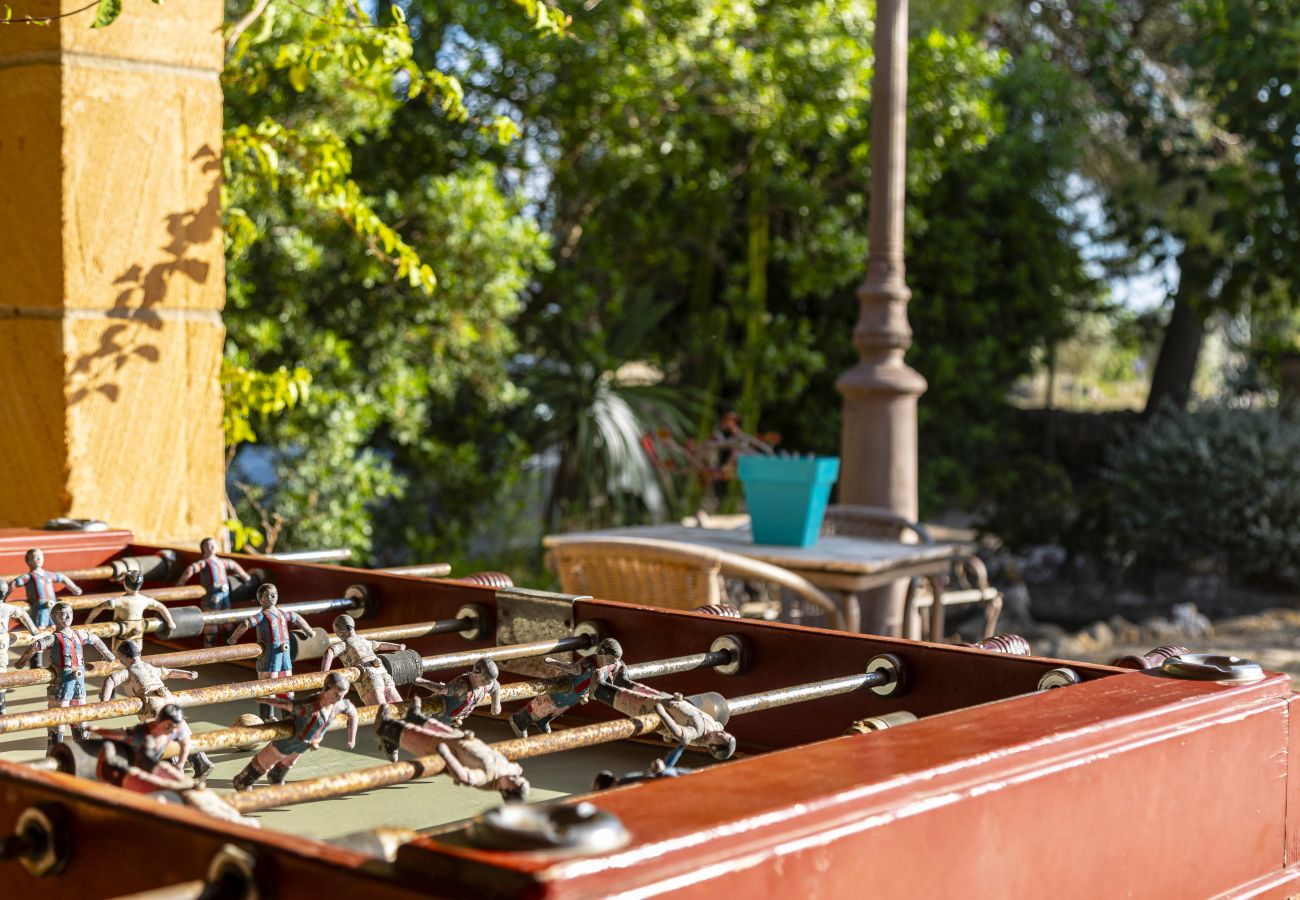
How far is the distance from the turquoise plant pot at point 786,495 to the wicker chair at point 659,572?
0.32 meters

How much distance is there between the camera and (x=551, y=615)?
198 cm

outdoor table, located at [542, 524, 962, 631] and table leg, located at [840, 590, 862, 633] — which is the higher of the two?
outdoor table, located at [542, 524, 962, 631]

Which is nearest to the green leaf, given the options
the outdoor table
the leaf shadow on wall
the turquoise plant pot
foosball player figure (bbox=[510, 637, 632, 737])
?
the leaf shadow on wall

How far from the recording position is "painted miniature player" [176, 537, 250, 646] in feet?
7.39

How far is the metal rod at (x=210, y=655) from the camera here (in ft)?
5.19

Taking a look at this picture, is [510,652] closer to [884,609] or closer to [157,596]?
[157,596]

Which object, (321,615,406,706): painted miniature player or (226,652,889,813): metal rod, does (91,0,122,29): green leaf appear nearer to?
(321,615,406,706): painted miniature player

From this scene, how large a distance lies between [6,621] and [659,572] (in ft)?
8.74

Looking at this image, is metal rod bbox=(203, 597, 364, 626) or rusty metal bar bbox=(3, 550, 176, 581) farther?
rusty metal bar bbox=(3, 550, 176, 581)

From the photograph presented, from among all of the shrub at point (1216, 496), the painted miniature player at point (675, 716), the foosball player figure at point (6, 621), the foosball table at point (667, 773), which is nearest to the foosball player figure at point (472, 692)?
the foosball table at point (667, 773)

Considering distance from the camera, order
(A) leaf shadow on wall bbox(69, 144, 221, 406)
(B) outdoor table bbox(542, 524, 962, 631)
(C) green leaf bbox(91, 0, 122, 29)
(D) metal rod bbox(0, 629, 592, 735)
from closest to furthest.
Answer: (D) metal rod bbox(0, 629, 592, 735)
(C) green leaf bbox(91, 0, 122, 29)
(A) leaf shadow on wall bbox(69, 144, 221, 406)
(B) outdoor table bbox(542, 524, 962, 631)

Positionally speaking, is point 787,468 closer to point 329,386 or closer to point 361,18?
point 361,18

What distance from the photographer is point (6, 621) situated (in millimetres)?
1869

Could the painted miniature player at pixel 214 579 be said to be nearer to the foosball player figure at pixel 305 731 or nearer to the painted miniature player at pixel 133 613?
the painted miniature player at pixel 133 613
